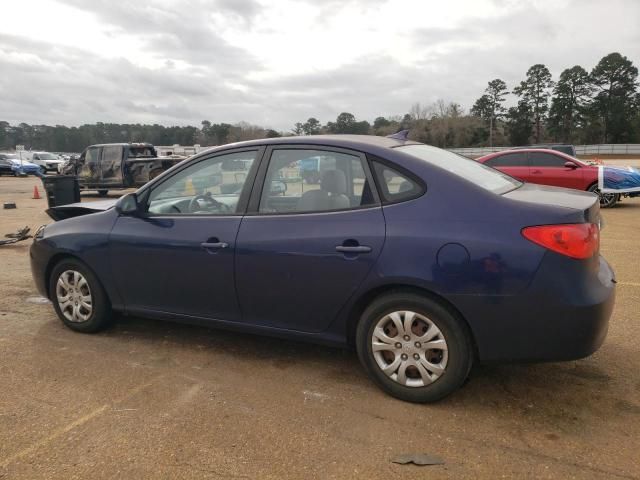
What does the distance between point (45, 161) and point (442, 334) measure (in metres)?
42.3

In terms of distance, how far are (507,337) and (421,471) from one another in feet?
2.87

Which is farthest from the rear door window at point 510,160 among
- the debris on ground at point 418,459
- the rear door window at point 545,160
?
the debris on ground at point 418,459

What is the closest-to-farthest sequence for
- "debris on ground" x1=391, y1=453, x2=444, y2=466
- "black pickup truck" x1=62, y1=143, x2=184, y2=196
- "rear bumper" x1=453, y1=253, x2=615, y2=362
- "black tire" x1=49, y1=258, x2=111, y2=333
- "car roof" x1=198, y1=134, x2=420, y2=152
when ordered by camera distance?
"debris on ground" x1=391, y1=453, x2=444, y2=466
"rear bumper" x1=453, y1=253, x2=615, y2=362
"car roof" x1=198, y1=134, x2=420, y2=152
"black tire" x1=49, y1=258, x2=111, y2=333
"black pickup truck" x1=62, y1=143, x2=184, y2=196

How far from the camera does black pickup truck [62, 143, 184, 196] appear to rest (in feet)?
56.7

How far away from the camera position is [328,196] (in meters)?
3.33

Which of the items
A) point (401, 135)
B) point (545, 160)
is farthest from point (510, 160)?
point (401, 135)

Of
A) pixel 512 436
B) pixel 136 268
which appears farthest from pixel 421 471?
pixel 136 268

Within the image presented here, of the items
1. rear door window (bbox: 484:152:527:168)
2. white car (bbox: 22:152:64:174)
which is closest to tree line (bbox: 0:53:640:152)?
white car (bbox: 22:152:64:174)

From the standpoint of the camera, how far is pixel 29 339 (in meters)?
4.30

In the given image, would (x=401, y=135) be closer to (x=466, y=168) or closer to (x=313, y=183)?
(x=466, y=168)

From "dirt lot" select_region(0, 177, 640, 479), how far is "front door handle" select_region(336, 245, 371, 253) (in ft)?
3.02

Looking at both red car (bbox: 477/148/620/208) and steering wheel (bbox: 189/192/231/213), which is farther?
red car (bbox: 477/148/620/208)

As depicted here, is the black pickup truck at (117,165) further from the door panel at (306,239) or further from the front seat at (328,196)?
the front seat at (328,196)

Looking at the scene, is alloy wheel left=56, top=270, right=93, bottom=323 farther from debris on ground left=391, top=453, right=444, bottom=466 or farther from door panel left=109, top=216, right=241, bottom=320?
debris on ground left=391, top=453, right=444, bottom=466
